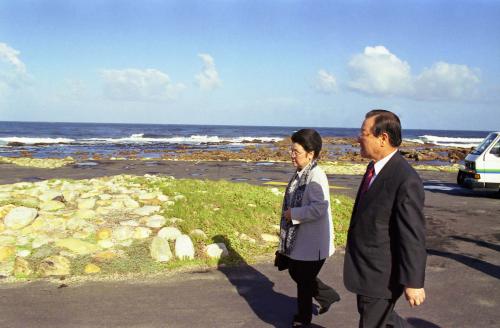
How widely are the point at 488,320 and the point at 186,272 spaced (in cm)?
373

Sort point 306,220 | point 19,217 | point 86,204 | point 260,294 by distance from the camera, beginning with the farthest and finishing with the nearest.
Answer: point 86,204 < point 19,217 < point 260,294 < point 306,220

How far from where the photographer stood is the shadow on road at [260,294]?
195 inches

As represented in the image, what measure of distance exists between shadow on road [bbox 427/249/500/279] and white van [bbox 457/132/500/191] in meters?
6.84

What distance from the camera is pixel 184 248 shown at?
6.88 meters

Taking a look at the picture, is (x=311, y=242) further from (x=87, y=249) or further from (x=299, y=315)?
(x=87, y=249)

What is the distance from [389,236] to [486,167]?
12.1 metres


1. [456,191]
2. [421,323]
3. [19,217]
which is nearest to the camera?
[421,323]

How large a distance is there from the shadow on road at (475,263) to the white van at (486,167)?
684 centimetres

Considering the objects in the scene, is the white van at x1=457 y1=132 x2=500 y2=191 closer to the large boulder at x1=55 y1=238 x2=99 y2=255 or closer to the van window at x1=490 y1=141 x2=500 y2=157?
the van window at x1=490 y1=141 x2=500 y2=157

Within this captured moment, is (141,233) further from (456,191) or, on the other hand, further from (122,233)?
(456,191)

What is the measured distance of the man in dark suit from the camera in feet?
9.46

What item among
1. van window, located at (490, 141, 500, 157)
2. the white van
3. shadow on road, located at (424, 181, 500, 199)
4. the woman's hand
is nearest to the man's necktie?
the woman's hand

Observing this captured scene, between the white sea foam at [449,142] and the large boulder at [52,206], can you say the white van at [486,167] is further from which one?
the white sea foam at [449,142]

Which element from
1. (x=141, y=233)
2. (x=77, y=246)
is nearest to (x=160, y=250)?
(x=141, y=233)
